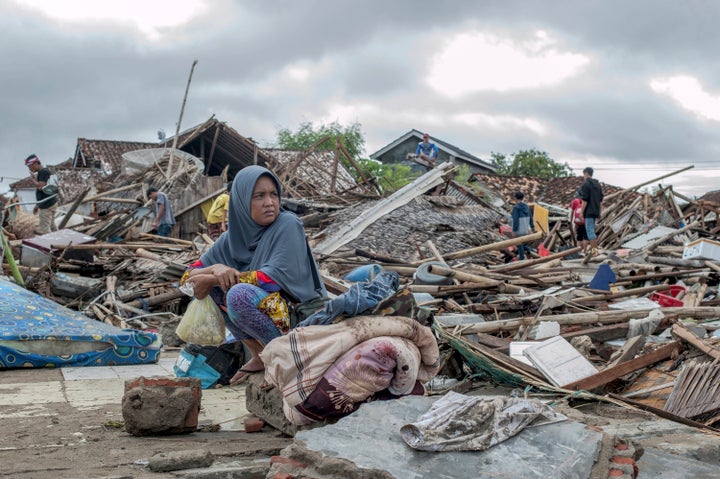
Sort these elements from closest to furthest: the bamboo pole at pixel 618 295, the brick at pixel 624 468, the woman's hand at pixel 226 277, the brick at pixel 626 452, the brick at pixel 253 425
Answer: the brick at pixel 624 468
the brick at pixel 626 452
the brick at pixel 253 425
the woman's hand at pixel 226 277
the bamboo pole at pixel 618 295

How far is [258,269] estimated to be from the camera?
162 inches

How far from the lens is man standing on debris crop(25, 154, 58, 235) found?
44.5 ft

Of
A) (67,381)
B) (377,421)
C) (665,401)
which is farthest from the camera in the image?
(67,381)

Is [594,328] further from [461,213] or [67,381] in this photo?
[461,213]

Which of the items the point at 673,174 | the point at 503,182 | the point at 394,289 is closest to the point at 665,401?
the point at 394,289

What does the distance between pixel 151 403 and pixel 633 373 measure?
314 centimetres

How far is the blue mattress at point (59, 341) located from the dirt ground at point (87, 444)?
5.05 feet

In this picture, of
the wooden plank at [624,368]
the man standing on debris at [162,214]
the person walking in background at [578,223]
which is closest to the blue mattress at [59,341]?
the wooden plank at [624,368]

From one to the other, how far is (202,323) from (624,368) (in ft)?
8.72

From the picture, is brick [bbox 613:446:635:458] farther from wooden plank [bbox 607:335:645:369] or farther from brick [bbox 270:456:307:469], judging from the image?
wooden plank [bbox 607:335:645:369]

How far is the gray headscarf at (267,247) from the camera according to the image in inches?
156

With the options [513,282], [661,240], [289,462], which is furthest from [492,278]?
[289,462]

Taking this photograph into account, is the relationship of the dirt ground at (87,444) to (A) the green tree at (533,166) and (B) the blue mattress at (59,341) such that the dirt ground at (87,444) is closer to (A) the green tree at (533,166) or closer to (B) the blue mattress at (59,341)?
(B) the blue mattress at (59,341)

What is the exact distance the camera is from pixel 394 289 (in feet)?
12.0
